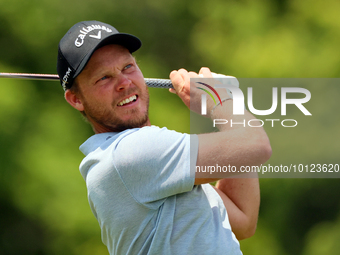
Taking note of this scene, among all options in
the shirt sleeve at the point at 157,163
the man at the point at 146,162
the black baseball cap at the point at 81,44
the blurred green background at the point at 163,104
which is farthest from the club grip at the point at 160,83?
the blurred green background at the point at 163,104

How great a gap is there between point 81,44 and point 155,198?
0.50 metres

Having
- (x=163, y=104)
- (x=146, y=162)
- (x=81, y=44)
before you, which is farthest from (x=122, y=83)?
(x=163, y=104)

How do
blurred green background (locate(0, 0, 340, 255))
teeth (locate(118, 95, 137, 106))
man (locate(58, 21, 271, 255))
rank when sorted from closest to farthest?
1. man (locate(58, 21, 271, 255))
2. teeth (locate(118, 95, 137, 106))
3. blurred green background (locate(0, 0, 340, 255))

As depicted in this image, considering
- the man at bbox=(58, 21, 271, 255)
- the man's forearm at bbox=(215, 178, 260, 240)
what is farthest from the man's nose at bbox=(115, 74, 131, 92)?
the man's forearm at bbox=(215, 178, 260, 240)

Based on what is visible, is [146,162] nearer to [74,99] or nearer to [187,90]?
[187,90]

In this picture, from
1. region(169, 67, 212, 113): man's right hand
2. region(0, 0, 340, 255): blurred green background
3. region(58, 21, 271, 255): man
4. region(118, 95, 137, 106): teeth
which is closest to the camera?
region(58, 21, 271, 255): man

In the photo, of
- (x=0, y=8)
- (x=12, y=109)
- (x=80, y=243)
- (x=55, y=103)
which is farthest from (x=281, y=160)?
(x=0, y=8)

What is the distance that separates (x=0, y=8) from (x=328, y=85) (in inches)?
121

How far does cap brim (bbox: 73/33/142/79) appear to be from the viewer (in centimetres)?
121

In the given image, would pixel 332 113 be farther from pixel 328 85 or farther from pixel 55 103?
pixel 55 103

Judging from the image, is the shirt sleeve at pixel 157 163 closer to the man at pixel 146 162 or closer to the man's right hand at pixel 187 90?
the man at pixel 146 162

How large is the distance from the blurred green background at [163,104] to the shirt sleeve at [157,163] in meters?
2.50

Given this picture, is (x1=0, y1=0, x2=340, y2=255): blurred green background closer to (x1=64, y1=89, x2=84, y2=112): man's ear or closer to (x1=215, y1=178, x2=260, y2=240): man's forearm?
(x1=215, y1=178, x2=260, y2=240): man's forearm

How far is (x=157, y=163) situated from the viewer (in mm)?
1042
